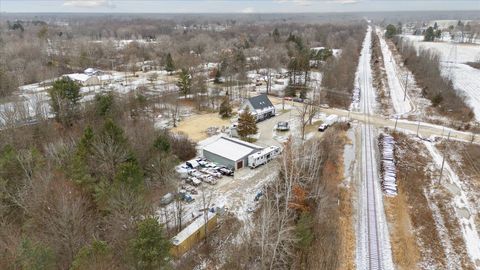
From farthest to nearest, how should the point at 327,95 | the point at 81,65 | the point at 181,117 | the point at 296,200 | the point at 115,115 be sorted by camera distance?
the point at 81,65, the point at 327,95, the point at 181,117, the point at 115,115, the point at 296,200

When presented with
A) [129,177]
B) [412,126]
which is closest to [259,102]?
[412,126]

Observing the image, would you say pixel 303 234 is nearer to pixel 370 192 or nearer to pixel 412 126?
pixel 370 192

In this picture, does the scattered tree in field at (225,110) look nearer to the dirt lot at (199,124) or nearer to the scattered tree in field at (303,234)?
the dirt lot at (199,124)

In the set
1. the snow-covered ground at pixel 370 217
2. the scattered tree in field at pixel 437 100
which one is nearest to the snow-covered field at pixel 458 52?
the scattered tree in field at pixel 437 100

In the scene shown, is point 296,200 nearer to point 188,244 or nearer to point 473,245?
point 188,244

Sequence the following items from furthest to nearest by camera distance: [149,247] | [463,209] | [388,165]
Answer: [388,165] < [463,209] < [149,247]

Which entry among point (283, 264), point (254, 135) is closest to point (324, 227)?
point (283, 264)

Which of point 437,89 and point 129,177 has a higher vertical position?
point 437,89
